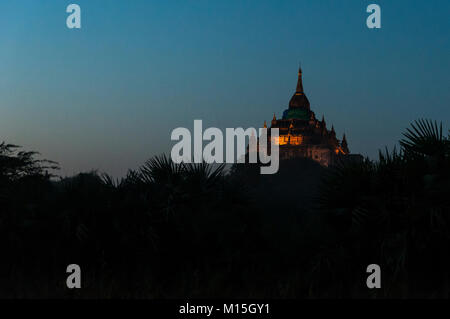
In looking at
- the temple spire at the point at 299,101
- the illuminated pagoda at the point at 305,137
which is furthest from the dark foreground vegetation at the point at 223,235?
the temple spire at the point at 299,101

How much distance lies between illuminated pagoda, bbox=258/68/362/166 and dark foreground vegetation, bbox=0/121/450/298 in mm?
123481

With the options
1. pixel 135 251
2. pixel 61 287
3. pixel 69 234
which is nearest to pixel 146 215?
pixel 135 251

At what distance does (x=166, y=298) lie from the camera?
9.23m

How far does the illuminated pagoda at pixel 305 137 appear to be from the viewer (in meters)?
142

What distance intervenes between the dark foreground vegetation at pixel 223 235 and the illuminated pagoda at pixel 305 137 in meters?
123

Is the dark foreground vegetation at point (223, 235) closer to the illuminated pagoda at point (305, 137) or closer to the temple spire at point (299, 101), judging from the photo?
the illuminated pagoda at point (305, 137)

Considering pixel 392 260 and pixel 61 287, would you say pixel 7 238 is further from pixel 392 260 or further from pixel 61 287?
pixel 392 260

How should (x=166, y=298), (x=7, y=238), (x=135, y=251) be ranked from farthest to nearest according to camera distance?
(x=7, y=238) < (x=135, y=251) < (x=166, y=298)

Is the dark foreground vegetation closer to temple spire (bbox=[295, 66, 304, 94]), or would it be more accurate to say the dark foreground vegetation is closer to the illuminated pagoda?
the illuminated pagoda

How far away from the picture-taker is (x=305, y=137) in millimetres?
145375

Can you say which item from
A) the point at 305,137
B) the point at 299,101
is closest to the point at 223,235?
the point at 305,137

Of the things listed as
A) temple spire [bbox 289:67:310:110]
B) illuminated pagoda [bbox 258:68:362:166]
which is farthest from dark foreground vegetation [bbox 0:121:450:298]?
temple spire [bbox 289:67:310:110]
